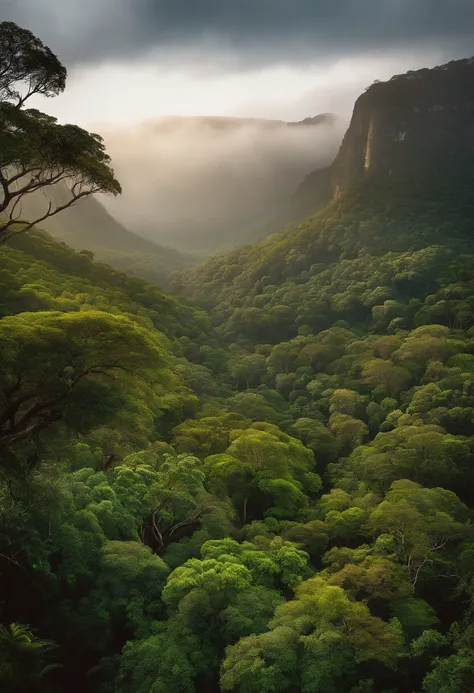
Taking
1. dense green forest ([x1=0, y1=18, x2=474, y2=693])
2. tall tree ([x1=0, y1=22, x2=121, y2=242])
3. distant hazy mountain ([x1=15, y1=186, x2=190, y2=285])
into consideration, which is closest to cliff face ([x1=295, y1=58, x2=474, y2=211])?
distant hazy mountain ([x1=15, y1=186, x2=190, y2=285])

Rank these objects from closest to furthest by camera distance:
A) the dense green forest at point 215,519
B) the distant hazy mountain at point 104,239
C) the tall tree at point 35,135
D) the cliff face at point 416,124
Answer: the tall tree at point 35,135 → the dense green forest at point 215,519 → the cliff face at point 416,124 → the distant hazy mountain at point 104,239

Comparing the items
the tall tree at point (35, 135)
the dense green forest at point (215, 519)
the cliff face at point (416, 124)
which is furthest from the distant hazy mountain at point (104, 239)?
the tall tree at point (35, 135)

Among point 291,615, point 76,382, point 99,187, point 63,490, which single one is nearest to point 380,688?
point 291,615

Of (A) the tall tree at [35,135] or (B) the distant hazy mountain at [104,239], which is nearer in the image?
(A) the tall tree at [35,135]

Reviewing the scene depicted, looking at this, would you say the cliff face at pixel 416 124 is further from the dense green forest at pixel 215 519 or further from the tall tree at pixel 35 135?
the tall tree at pixel 35 135

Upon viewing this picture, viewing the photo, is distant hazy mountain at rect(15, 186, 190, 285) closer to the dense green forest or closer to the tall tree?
the dense green forest

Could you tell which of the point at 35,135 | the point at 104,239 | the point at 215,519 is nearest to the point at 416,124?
the point at 104,239

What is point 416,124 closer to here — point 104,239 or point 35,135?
point 104,239

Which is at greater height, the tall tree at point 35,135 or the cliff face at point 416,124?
the cliff face at point 416,124
